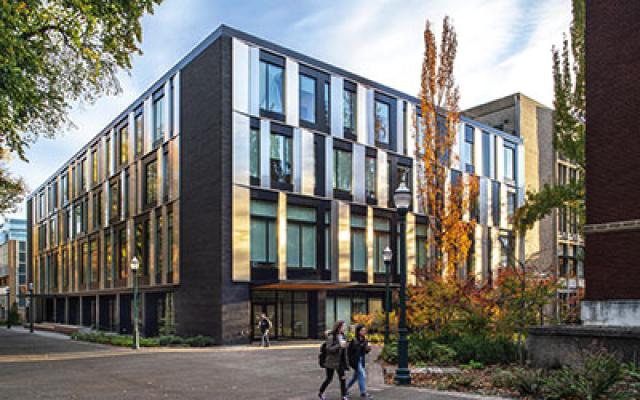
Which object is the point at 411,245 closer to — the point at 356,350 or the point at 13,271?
the point at 356,350

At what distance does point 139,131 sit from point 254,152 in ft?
43.7

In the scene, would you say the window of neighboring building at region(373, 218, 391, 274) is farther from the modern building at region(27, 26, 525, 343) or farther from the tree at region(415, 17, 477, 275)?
the tree at region(415, 17, 477, 275)

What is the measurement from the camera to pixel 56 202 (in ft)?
207

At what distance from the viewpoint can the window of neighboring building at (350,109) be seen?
3588 centimetres

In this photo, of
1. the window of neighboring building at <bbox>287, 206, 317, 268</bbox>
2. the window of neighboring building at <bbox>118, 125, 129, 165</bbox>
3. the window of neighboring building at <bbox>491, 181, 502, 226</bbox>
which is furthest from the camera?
the window of neighboring building at <bbox>491, 181, 502, 226</bbox>

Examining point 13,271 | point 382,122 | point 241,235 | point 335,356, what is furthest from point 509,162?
point 13,271

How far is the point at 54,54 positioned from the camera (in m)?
18.0

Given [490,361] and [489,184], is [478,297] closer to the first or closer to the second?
[490,361]

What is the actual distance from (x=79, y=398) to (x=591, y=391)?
1089 cm

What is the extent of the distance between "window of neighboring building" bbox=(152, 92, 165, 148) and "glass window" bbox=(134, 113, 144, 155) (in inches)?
73.9

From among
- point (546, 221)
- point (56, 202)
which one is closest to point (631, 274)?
point (546, 221)

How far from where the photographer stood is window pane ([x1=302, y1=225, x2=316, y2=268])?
32.7 m

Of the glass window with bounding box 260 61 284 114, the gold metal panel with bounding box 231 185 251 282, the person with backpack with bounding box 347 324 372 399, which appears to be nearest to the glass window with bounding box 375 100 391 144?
the glass window with bounding box 260 61 284 114

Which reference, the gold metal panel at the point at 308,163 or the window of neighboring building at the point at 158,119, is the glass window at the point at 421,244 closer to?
the gold metal panel at the point at 308,163
